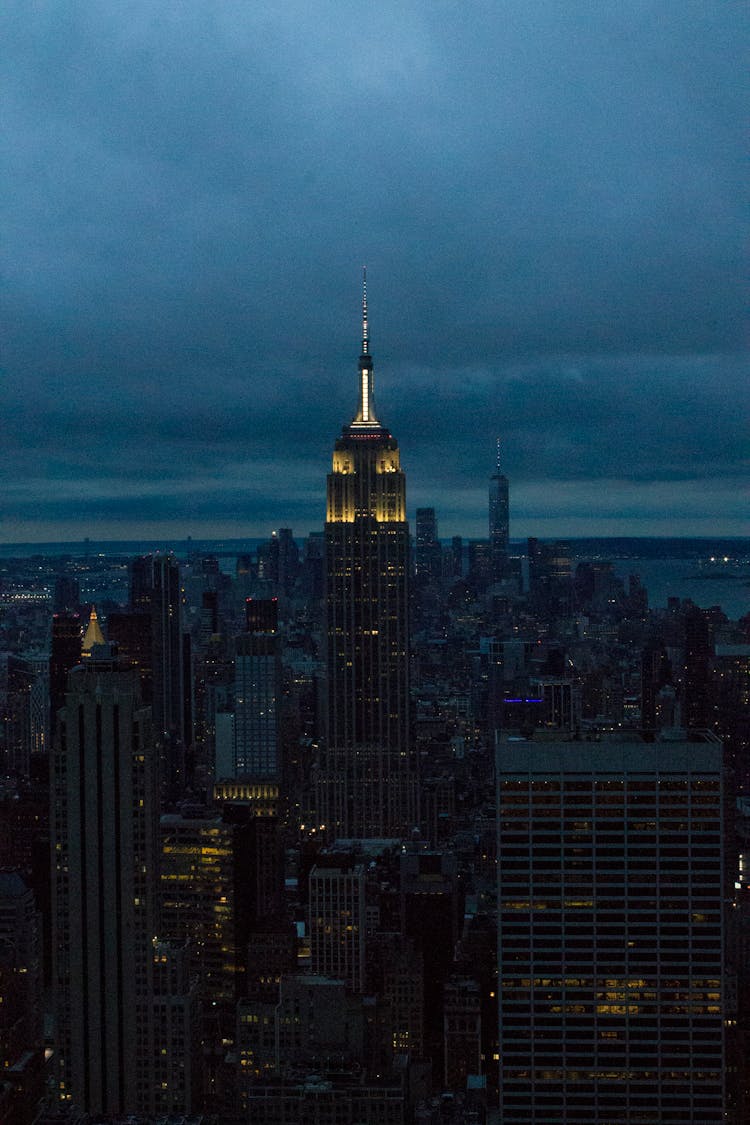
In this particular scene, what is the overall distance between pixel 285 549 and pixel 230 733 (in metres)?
6.35

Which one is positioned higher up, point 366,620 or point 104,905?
point 366,620

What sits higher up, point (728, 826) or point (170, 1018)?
point (728, 826)

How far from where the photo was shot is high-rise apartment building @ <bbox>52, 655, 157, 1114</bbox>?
20.6m

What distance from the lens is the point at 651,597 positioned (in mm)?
26016

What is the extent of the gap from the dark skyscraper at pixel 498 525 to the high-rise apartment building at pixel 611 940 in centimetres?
710

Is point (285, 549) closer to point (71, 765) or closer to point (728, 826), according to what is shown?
point (71, 765)

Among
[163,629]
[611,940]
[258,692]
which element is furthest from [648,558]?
[258,692]

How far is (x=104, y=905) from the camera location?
20938 mm

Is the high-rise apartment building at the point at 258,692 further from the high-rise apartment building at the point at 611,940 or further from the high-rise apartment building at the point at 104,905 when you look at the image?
the high-rise apartment building at the point at 611,940

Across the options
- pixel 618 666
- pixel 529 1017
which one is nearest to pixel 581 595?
pixel 618 666

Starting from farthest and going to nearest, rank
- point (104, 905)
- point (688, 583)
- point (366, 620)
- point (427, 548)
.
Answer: point (366, 620) → point (427, 548) → point (688, 583) → point (104, 905)

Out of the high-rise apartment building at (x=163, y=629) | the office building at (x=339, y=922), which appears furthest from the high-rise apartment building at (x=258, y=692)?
the office building at (x=339, y=922)

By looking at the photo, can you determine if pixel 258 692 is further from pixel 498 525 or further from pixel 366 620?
pixel 498 525

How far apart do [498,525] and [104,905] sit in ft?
29.1
